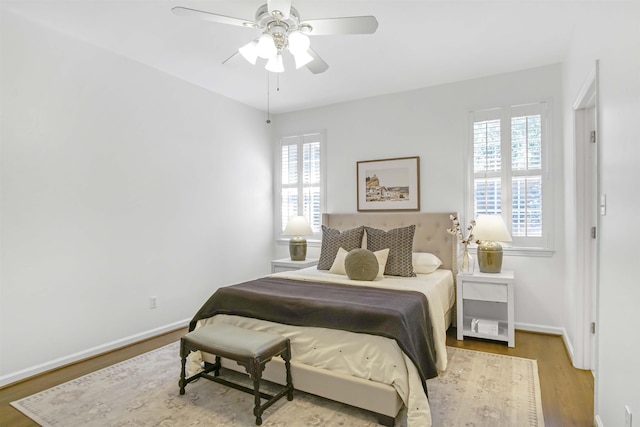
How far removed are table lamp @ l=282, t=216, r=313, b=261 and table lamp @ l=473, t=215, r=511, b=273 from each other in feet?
7.09

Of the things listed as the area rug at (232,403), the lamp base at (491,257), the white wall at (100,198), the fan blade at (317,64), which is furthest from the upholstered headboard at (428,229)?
the fan blade at (317,64)

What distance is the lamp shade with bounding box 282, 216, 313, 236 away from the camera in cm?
476

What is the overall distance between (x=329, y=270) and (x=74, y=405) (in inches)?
93.8

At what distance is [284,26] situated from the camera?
2.24 m

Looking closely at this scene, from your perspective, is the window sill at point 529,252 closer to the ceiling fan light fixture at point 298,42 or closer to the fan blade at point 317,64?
the fan blade at point 317,64

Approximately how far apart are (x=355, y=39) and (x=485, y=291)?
8.90ft

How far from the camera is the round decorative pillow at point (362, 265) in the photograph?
322 centimetres

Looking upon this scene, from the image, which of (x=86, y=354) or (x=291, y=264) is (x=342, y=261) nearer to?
(x=291, y=264)

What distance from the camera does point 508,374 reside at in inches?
110

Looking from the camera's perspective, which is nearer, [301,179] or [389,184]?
[389,184]

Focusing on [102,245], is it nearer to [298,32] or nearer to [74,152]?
[74,152]

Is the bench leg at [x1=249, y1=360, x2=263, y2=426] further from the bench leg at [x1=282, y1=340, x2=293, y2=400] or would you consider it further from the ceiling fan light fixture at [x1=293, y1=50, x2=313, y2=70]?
the ceiling fan light fixture at [x1=293, y1=50, x2=313, y2=70]

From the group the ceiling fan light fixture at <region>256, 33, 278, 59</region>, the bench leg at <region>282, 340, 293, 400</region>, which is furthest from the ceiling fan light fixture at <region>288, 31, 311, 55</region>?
the bench leg at <region>282, 340, 293, 400</region>

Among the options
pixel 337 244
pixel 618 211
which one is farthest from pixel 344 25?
pixel 337 244
